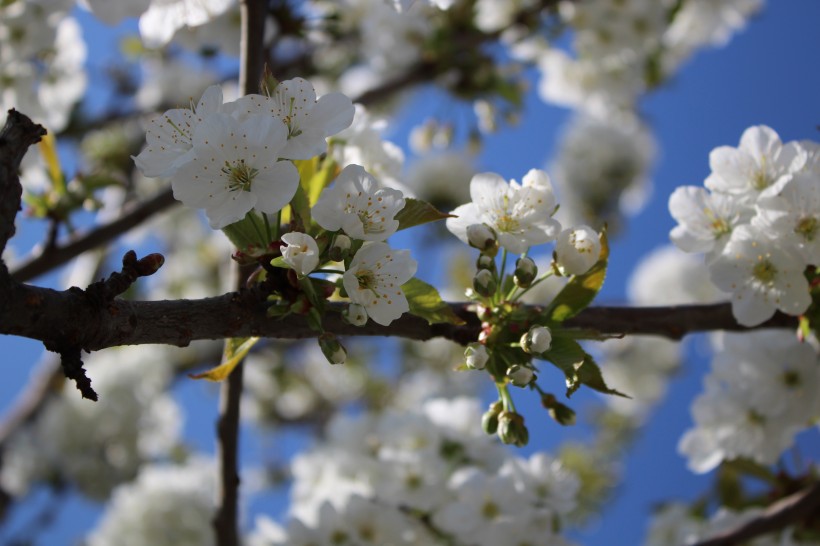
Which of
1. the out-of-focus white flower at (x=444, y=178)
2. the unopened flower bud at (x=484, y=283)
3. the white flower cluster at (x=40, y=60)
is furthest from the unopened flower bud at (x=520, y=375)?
the out-of-focus white flower at (x=444, y=178)

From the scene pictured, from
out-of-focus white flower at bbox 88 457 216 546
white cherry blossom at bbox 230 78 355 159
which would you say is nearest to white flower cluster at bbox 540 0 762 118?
white cherry blossom at bbox 230 78 355 159

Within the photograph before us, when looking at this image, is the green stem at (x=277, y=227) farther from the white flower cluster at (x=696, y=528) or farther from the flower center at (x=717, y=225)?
the white flower cluster at (x=696, y=528)

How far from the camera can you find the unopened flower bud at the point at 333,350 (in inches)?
46.0

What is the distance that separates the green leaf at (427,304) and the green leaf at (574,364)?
15cm

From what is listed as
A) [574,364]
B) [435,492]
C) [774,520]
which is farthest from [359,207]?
[774,520]

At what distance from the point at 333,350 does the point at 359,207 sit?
0.21m

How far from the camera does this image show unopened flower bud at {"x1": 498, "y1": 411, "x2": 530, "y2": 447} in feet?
4.21

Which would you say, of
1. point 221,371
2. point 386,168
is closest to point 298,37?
point 386,168

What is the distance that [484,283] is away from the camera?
1270 mm

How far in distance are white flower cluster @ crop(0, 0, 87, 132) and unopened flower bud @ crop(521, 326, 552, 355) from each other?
1.69m

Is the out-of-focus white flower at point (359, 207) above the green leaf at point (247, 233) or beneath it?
above

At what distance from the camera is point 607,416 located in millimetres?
5418

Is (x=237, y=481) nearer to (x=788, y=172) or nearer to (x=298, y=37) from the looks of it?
(x=788, y=172)

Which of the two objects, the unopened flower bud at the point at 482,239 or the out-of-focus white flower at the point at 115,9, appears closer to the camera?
the unopened flower bud at the point at 482,239
